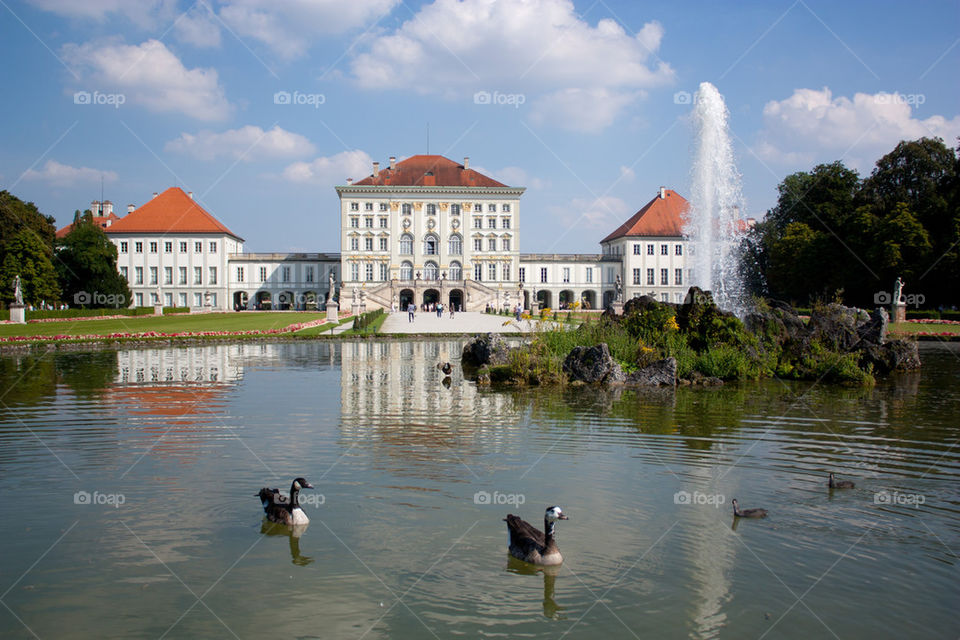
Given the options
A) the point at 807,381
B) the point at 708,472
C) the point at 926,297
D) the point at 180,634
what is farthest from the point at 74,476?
the point at 926,297

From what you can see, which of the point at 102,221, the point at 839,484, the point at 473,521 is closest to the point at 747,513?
the point at 839,484

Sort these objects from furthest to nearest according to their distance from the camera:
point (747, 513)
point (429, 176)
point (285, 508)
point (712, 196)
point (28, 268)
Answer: point (429, 176), point (28, 268), point (712, 196), point (747, 513), point (285, 508)

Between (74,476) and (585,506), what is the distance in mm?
5358

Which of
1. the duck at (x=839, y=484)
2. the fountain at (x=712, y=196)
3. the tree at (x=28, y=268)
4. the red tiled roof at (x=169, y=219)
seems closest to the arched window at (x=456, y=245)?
the red tiled roof at (x=169, y=219)

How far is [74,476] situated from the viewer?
25.5ft

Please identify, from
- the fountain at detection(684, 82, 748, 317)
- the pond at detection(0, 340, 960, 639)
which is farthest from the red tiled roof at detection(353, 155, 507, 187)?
the pond at detection(0, 340, 960, 639)

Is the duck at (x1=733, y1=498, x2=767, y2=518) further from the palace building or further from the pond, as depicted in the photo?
the palace building

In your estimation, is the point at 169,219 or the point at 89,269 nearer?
the point at 89,269

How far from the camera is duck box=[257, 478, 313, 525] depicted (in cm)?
626

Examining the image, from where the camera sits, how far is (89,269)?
5891 centimetres

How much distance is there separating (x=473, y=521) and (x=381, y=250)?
72955mm

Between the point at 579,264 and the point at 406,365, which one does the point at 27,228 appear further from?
the point at 579,264

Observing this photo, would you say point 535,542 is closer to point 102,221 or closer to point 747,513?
point 747,513

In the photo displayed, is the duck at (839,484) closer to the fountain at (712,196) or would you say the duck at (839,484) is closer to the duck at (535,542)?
the duck at (535,542)
